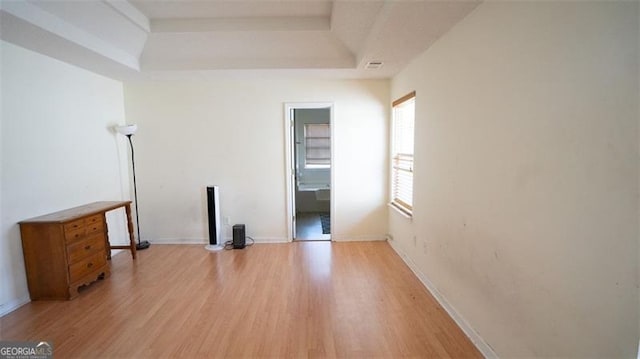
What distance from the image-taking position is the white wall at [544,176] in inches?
41.4

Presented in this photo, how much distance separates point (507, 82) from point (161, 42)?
352 cm

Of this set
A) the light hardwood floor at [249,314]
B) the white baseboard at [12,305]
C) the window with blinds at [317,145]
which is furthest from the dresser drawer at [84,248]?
the window with blinds at [317,145]

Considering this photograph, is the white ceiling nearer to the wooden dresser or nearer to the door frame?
the door frame

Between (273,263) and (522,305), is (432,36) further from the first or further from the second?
(273,263)

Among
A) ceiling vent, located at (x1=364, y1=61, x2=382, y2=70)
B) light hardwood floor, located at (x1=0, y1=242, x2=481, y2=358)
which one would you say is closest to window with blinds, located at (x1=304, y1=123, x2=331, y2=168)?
ceiling vent, located at (x1=364, y1=61, x2=382, y2=70)

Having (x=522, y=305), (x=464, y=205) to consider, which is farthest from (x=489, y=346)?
(x=464, y=205)

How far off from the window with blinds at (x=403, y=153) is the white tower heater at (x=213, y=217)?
2573 millimetres

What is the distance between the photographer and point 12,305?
96.3 inches

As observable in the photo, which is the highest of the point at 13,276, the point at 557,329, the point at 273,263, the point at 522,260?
the point at 522,260

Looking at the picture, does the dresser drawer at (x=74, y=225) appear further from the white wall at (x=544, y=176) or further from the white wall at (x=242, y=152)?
the white wall at (x=544, y=176)

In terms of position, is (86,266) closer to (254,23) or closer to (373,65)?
(254,23)

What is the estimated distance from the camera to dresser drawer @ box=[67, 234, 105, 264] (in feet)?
8.59

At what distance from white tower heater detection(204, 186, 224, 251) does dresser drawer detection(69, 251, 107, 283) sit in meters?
1.25

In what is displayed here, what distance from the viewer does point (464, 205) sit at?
2109 millimetres
